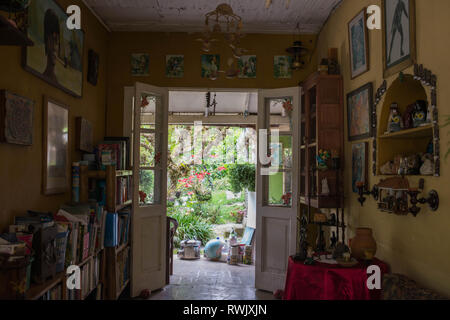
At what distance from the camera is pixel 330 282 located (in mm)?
2734

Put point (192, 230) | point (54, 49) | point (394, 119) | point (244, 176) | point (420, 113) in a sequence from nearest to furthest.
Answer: point (420, 113)
point (394, 119)
point (54, 49)
point (244, 176)
point (192, 230)

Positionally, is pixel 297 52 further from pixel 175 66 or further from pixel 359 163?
pixel 359 163

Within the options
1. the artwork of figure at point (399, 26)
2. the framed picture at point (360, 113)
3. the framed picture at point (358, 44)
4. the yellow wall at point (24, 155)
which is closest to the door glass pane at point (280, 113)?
the framed picture at point (360, 113)

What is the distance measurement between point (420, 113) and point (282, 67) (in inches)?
92.8

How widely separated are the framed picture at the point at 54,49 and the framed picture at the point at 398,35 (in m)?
2.47

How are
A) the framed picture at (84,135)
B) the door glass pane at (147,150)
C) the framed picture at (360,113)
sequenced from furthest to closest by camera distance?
the door glass pane at (147,150), the framed picture at (84,135), the framed picture at (360,113)

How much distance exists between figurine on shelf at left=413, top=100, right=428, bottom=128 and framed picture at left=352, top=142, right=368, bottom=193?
0.73 metres

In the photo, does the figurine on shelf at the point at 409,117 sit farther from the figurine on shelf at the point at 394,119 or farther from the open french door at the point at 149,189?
the open french door at the point at 149,189

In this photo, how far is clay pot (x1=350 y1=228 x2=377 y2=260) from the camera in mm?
2887

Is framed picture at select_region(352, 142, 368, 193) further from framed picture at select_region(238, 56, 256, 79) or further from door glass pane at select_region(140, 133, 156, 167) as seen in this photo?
door glass pane at select_region(140, 133, 156, 167)

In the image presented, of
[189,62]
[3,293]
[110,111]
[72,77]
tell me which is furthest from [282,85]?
[3,293]

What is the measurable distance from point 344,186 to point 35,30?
2947mm

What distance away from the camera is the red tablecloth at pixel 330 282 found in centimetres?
269

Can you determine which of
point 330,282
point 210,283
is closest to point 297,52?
point 330,282
